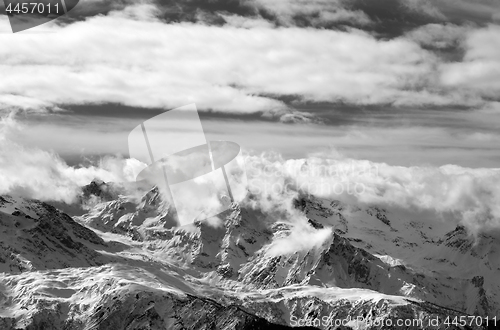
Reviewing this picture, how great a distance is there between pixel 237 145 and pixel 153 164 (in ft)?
47.1

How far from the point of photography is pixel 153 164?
422 feet

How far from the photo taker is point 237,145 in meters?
129
